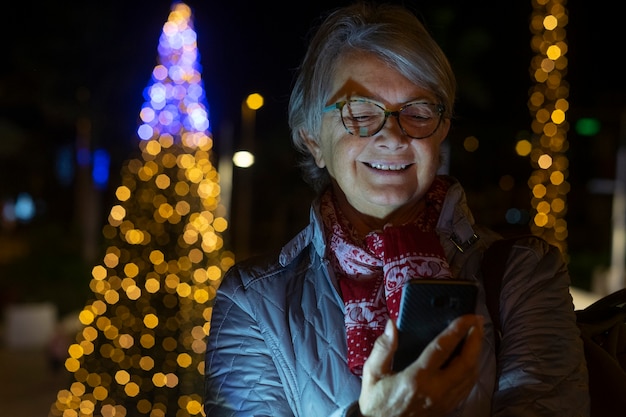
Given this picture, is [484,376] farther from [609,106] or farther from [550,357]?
[609,106]

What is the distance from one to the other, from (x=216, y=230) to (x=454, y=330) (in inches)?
246

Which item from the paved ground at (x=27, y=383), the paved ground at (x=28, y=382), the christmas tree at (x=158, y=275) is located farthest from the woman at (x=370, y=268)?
the paved ground at (x=27, y=383)

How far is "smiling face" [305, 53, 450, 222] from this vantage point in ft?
7.34

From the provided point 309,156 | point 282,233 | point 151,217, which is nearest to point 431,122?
point 309,156

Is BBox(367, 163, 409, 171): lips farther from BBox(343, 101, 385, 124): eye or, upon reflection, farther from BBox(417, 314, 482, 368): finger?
BBox(417, 314, 482, 368): finger

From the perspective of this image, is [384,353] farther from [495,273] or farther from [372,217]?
[372,217]

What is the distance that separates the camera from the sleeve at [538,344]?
192 cm

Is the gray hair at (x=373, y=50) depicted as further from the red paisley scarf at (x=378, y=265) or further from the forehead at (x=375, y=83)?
the red paisley scarf at (x=378, y=265)

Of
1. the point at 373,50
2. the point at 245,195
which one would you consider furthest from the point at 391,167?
the point at 245,195

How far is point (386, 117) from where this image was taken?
2238 mm

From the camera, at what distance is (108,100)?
21031 mm

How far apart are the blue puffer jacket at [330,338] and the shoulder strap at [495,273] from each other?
0.06 feet

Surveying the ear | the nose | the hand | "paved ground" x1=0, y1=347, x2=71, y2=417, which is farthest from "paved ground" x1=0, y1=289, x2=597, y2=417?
the hand

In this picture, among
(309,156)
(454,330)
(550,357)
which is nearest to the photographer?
(454,330)
